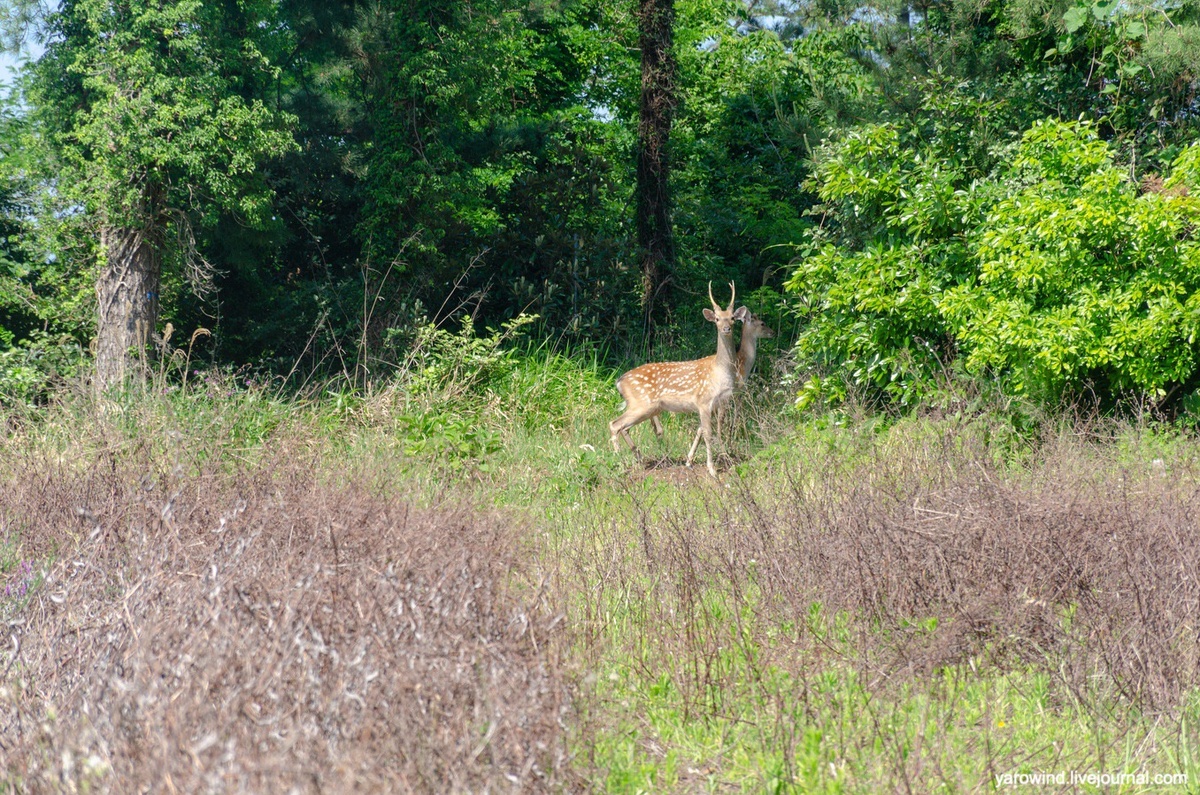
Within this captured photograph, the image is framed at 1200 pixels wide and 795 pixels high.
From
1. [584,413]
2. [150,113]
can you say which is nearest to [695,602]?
[584,413]

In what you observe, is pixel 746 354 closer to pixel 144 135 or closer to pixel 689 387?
pixel 689 387

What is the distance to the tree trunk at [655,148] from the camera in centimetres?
1432

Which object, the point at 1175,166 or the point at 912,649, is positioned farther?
the point at 1175,166

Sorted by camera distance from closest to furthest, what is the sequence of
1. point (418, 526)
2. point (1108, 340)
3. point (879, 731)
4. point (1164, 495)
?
point (879, 731), point (418, 526), point (1164, 495), point (1108, 340)

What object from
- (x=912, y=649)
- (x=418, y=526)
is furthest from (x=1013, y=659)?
(x=418, y=526)

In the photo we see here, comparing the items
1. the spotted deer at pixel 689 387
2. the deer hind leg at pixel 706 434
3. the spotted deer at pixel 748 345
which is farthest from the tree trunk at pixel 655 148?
the deer hind leg at pixel 706 434

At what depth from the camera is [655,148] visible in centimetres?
1466

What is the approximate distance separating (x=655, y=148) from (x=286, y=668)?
39.2ft

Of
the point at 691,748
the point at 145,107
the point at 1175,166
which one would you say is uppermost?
the point at 145,107

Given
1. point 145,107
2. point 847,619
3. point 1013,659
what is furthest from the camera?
point 145,107

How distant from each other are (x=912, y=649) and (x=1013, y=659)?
16.9 inches

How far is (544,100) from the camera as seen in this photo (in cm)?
1889

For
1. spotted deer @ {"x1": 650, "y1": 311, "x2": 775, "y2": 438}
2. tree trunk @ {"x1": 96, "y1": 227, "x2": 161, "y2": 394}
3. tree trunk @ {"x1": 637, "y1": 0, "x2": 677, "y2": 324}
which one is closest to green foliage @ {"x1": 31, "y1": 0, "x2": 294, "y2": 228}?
tree trunk @ {"x1": 96, "y1": 227, "x2": 161, "y2": 394}

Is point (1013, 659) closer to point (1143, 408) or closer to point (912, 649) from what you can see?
point (912, 649)
